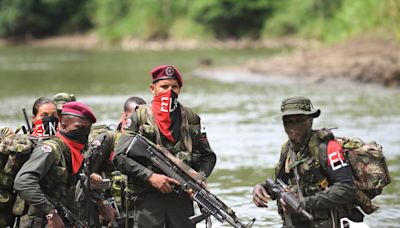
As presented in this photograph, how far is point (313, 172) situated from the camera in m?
6.37

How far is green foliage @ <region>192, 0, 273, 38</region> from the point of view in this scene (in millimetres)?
83500

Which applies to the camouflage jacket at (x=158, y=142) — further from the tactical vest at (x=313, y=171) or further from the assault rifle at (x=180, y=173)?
the tactical vest at (x=313, y=171)

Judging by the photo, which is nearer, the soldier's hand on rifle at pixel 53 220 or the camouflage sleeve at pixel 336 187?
the camouflage sleeve at pixel 336 187

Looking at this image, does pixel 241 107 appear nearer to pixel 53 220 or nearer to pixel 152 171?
pixel 152 171

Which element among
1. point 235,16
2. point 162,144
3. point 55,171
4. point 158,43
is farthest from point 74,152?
point 158,43

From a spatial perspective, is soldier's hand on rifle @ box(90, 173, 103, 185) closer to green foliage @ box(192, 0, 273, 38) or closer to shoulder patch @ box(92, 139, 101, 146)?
shoulder patch @ box(92, 139, 101, 146)

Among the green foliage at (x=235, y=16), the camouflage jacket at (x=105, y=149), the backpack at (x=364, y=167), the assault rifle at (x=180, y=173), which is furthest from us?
the green foliage at (x=235, y=16)

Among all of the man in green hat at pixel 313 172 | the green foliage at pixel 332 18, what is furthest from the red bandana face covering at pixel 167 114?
the green foliage at pixel 332 18

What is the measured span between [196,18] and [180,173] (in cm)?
7978

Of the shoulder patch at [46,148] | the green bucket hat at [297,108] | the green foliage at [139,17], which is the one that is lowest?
the shoulder patch at [46,148]

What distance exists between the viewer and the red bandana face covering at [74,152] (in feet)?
22.9

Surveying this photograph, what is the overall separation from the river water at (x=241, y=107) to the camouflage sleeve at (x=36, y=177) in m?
2.53

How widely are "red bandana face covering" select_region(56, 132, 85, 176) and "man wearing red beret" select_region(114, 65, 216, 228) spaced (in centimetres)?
30

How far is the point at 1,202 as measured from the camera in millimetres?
7141
